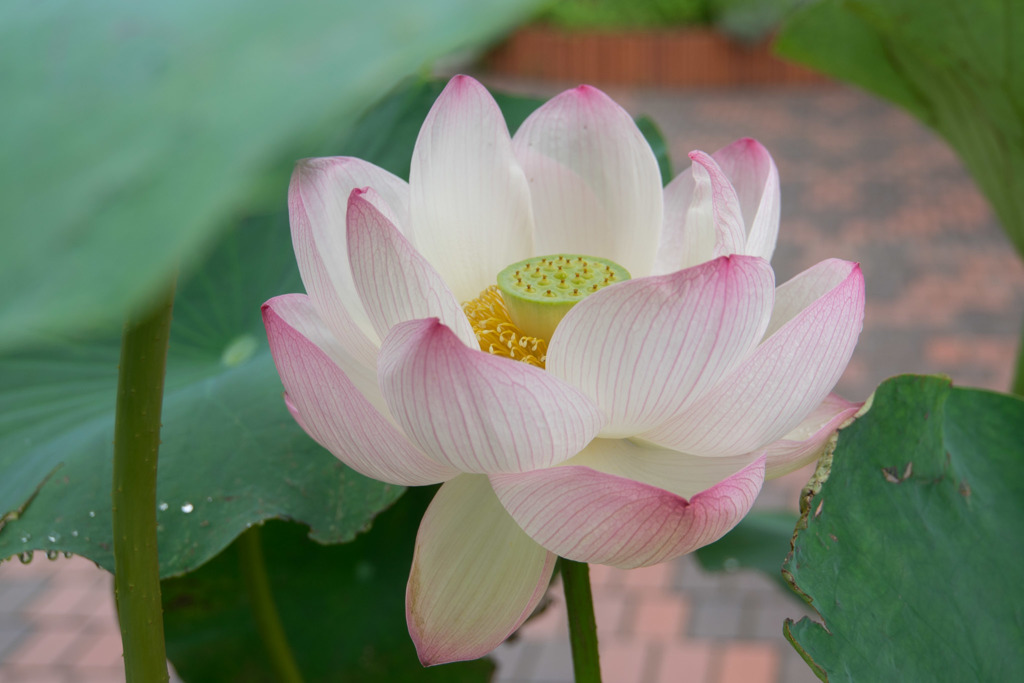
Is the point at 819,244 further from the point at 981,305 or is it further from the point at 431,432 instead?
the point at 431,432

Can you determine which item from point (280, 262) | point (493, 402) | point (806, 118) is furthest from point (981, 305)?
point (493, 402)

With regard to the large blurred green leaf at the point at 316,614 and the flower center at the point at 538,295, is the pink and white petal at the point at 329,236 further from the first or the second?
the large blurred green leaf at the point at 316,614

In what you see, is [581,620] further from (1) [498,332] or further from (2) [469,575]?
(1) [498,332]

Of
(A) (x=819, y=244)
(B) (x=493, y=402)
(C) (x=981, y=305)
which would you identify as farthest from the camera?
(A) (x=819, y=244)

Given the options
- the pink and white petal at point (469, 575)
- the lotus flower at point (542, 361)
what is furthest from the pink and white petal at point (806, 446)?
the pink and white petal at point (469, 575)

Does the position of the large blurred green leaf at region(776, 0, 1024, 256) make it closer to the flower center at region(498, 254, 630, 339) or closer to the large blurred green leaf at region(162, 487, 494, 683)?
the flower center at region(498, 254, 630, 339)

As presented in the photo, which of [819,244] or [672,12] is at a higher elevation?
[672,12]

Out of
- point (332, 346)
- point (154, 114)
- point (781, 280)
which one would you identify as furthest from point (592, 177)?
point (781, 280)
